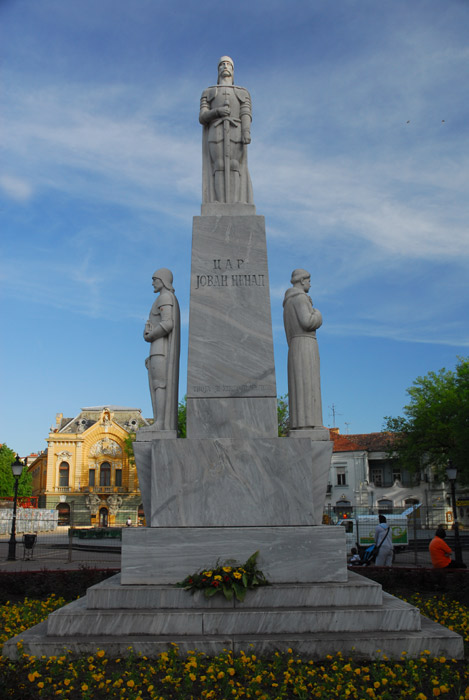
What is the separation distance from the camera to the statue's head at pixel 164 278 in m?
8.27

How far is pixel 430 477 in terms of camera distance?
58.6 m

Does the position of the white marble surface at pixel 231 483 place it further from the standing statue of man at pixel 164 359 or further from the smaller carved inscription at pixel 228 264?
the smaller carved inscription at pixel 228 264

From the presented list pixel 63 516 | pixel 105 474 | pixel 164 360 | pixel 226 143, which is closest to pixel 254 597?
pixel 164 360

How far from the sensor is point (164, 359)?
26.0 ft

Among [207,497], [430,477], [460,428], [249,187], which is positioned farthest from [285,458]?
[430,477]

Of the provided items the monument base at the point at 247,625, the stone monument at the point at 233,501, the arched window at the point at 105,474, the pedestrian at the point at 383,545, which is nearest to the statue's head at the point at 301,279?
the stone monument at the point at 233,501

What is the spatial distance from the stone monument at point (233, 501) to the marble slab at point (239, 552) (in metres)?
0.01

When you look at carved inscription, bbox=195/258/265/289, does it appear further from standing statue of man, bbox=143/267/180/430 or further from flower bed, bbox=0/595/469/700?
flower bed, bbox=0/595/469/700

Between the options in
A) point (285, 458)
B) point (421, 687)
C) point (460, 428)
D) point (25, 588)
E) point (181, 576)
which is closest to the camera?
point (421, 687)

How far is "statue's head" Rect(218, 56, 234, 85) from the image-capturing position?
905 centimetres

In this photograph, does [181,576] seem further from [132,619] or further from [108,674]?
[108,674]

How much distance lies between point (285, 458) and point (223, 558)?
49.6 inches

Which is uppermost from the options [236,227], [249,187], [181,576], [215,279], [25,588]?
[249,187]

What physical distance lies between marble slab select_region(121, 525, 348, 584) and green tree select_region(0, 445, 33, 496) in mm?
64509
